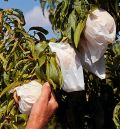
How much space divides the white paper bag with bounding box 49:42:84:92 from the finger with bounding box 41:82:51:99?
0.28 ft

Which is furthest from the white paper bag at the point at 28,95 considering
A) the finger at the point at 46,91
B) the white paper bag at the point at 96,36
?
the white paper bag at the point at 96,36

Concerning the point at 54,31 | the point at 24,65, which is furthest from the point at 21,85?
the point at 54,31

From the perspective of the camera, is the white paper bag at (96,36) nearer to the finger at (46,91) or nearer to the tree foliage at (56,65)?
the tree foliage at (56,65)

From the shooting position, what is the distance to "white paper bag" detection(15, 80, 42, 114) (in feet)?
5.82

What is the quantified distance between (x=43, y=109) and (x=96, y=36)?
13.3 inches

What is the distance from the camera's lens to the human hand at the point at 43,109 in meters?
1.69

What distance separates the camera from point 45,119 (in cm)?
173

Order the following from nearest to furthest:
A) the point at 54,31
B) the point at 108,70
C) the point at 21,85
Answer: the point at 21,85, the point at 54,31, the point at 108,70

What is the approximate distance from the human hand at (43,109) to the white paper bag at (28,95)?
0.03 m

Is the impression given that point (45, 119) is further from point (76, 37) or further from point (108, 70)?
point (108, 70)

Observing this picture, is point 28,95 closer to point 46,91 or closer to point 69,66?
point 46,91

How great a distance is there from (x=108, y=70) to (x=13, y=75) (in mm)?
464

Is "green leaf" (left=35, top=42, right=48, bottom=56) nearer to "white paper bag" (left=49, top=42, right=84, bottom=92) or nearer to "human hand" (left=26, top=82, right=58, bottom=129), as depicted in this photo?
"white paper bag" (left=49, top=42, right=84, bottom=92)

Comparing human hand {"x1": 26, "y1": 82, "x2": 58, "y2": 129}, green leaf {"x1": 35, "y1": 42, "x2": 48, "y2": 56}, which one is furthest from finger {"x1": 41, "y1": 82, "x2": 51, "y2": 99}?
green leaf {"x1": 35, "y1": 42, "x2": 48, "y2": 56}
